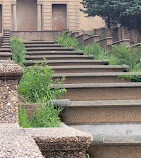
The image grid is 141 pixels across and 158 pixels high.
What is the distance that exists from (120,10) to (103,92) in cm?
934

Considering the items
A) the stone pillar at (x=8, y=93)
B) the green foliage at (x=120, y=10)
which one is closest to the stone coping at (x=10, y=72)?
the stone pillar at (x=8, y=93)

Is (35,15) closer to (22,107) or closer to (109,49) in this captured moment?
(109,49)

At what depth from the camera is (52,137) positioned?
2428 mm

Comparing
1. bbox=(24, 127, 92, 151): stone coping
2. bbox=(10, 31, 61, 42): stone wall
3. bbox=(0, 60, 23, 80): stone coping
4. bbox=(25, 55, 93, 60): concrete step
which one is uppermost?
bbox=(10, 31, 61, 42): stone wall

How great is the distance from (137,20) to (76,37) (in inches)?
117

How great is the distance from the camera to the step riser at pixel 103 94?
20.7 ft

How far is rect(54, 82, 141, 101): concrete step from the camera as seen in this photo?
20.6 ft

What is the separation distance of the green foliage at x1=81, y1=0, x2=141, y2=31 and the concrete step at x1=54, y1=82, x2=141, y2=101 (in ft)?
26.2

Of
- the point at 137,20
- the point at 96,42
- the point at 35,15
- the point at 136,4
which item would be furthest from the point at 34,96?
the point at 35,15

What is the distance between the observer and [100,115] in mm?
5375

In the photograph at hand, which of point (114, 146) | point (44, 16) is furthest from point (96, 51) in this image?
point (44, 16)

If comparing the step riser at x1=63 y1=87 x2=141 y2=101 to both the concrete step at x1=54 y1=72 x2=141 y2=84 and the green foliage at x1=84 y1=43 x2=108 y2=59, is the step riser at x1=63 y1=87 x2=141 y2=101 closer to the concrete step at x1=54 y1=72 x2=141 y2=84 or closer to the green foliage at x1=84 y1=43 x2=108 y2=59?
the concrete step at x1=54 y1=72 x2=141 y2=84

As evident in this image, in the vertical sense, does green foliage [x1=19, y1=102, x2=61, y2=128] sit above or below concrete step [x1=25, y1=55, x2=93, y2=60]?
below

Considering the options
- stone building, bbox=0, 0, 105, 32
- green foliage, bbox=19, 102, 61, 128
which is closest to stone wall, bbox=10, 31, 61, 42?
stone building, bbox=0, 0, 105, 32
